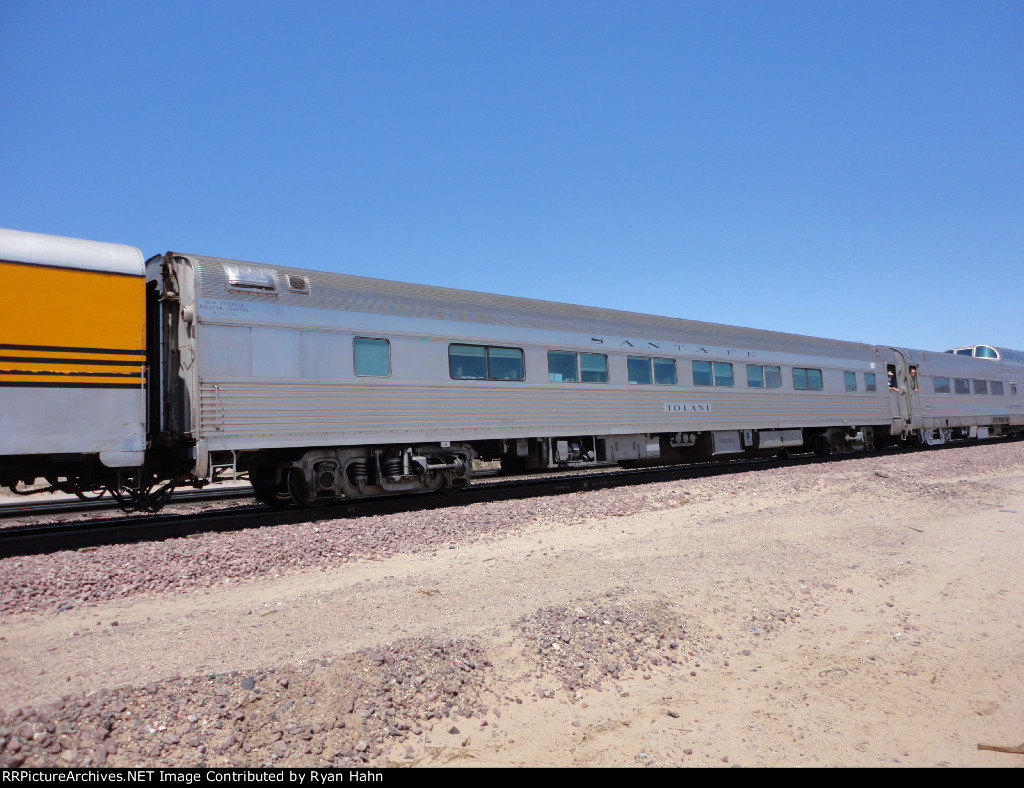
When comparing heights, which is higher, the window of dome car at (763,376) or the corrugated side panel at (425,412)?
the window of dome car at (763,376)

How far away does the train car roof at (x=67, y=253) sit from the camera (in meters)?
6.93

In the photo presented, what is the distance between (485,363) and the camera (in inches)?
437

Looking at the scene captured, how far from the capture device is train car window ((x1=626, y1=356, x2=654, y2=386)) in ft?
44.0

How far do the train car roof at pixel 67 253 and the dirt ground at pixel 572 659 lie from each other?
4.36 m

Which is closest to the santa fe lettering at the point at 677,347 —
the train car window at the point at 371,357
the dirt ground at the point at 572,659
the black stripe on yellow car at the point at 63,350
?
the train car window at the point at 371,357

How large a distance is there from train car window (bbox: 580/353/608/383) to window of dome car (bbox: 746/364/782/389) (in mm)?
5252

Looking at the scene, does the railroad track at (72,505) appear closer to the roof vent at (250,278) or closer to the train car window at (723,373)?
the roof vent at (250,278)

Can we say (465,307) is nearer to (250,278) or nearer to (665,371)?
(250,278)

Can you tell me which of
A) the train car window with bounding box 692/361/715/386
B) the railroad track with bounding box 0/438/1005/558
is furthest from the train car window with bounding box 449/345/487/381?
the train car window with bounding box 692/361/715/386

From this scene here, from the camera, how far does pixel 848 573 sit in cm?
625

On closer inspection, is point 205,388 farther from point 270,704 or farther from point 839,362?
point 839,362

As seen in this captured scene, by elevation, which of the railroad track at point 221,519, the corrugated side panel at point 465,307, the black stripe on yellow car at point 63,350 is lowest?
the railroad track at point 221,519

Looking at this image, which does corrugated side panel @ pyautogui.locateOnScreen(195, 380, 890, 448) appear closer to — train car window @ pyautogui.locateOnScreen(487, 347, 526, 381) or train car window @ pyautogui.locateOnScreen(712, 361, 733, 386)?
train car window @ pyautogui.locateOnScreen(487, 347, 526, 381)

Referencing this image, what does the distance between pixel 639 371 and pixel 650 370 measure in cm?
37
